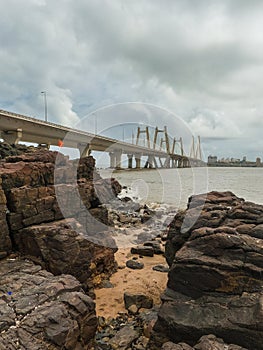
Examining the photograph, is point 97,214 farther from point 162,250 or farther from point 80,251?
point 80,251

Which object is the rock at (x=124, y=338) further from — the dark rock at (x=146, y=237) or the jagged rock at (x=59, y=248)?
the dark rock at (x=146, y=237)

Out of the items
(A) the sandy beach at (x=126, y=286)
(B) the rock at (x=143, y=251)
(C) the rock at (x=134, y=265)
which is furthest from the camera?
(B) the rock at (x=143, y=251)

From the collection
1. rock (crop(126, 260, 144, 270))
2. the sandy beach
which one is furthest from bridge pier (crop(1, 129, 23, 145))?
rock (crop(126, 260, 144, 270))

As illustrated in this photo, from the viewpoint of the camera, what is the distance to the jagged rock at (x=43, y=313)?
4598 millimetres

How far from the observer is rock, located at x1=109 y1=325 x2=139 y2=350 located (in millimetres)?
5777

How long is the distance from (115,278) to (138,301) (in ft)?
7.27

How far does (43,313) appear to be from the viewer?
5066mm

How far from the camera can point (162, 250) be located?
1278 cm

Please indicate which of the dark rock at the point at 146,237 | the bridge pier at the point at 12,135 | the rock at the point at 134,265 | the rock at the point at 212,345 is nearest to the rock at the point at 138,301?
the rock at the point at 134,265

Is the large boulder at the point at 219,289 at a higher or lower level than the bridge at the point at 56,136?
lower

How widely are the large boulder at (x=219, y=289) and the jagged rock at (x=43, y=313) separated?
1711mm

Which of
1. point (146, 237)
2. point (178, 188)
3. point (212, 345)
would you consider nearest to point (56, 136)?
point (178, 188)

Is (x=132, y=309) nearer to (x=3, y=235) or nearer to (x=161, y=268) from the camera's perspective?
(x=161, y=268)

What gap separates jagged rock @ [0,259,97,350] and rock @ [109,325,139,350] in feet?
2.03
